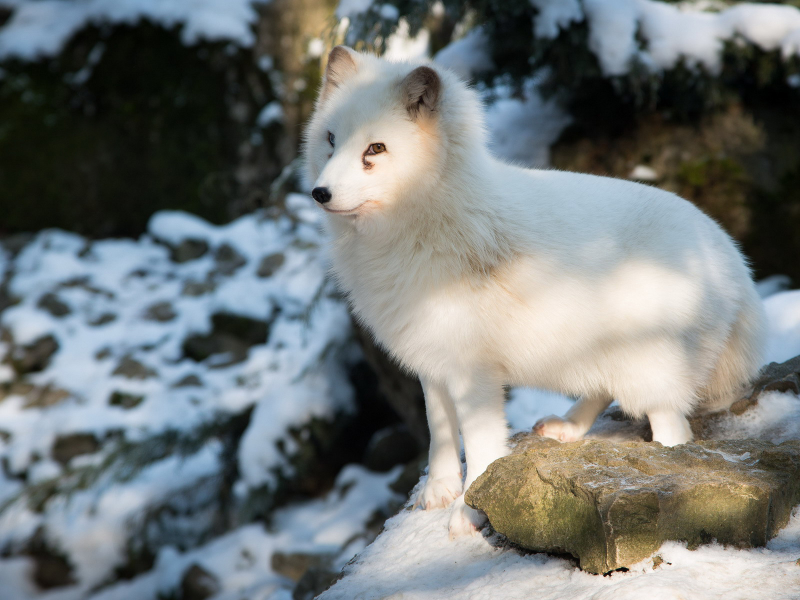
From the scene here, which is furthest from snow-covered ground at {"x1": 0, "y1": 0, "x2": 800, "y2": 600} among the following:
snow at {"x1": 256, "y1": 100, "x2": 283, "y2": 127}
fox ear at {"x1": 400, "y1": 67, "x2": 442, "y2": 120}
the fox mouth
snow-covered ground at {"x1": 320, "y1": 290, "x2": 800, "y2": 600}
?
snow at {"x1": 256, "y1": 100, "x2": 283, "y2": 127}

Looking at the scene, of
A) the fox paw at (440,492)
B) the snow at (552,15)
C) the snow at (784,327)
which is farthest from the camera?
the snow at (552,15)

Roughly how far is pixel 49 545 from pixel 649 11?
5674 millimetres

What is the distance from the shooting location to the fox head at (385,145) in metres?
2.03

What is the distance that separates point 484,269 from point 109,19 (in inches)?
307

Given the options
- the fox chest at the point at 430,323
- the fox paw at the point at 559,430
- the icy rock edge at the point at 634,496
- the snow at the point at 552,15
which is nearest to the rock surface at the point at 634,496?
the icy rock edge at the point at 634,496

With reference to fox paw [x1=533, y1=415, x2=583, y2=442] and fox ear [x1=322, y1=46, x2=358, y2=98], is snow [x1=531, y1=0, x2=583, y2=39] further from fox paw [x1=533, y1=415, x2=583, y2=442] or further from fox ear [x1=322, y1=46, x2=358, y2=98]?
fox paw [x1=533, y1=415, x2=583, y2=442]

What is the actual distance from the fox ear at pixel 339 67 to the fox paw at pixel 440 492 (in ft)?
4.82

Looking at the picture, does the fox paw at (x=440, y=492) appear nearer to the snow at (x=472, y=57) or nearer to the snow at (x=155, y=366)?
the snow at (x=155, y=366)

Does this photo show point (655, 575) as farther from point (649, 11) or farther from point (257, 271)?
point (257, 271)

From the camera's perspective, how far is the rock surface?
5.10 ft

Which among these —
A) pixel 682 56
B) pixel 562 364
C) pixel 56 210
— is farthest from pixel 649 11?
pixel 56 210

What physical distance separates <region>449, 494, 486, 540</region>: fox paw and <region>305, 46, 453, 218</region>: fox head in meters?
0.98

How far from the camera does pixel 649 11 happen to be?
4.32 meters

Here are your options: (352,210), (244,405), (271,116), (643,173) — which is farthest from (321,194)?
(271,116)
